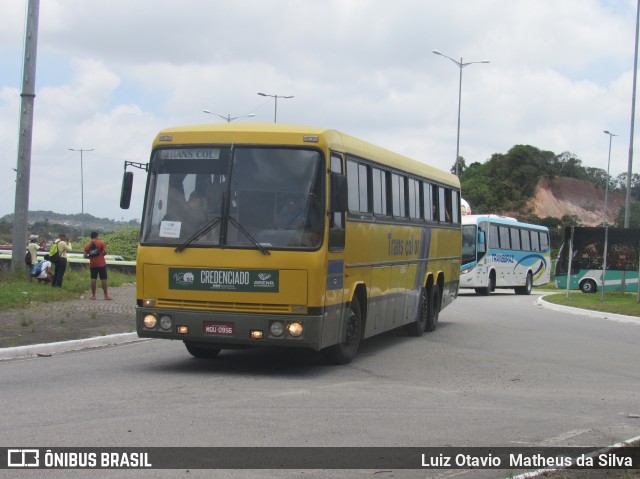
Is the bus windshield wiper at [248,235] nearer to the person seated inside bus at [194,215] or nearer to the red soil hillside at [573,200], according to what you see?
the person seated inside bus at [194,215]

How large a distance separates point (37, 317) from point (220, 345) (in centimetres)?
668

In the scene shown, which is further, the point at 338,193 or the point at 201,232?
the point at 338,193

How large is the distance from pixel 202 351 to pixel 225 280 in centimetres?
227

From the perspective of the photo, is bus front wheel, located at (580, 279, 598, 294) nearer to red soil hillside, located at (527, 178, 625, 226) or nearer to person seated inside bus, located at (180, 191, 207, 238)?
person seated inside bus, located at (180, 191, 207, 238)

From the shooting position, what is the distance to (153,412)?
28.9ft

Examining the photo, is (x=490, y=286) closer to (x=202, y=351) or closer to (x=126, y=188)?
(x=202, y=351)

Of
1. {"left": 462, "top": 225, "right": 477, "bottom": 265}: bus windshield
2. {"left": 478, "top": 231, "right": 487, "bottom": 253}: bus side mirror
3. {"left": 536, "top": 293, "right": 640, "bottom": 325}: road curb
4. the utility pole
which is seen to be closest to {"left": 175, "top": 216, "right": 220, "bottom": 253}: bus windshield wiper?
the utility pole

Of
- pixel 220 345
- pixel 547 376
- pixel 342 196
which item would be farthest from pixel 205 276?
pixel 547 376

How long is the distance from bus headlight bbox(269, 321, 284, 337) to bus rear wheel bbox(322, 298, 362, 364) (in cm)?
136

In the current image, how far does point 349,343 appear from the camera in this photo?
12.9 m

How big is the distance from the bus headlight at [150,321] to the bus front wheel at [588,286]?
1252 inches

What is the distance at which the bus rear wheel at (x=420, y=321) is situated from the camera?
1751cm

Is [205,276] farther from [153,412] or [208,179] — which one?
[153,412]

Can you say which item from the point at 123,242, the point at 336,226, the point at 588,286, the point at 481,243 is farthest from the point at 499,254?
the point at 123,242
